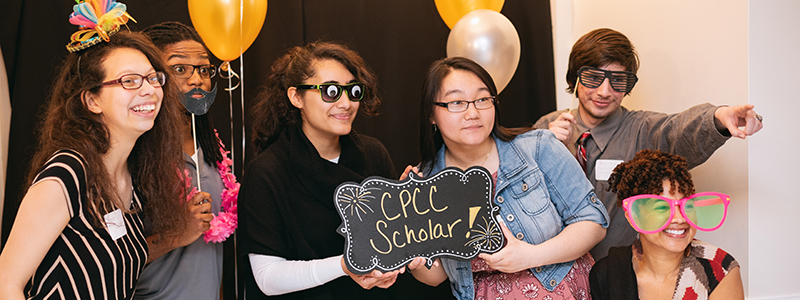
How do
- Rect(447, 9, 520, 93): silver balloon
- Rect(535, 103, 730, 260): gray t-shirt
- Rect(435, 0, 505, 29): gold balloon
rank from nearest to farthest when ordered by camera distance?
Rect(535, 103, 730, 260): gray t-shirt
Rect(447, 9, 520, 93): silver balloon
Rect(435, 0, 505, 29): gold balloon

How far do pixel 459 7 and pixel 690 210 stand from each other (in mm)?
1586

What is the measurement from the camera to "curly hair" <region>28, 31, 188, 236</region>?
4.80ft

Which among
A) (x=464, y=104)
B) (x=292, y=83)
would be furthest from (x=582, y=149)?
(x=292, y=83)

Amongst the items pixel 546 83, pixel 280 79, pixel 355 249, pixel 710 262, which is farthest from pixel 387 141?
pixel 710 262

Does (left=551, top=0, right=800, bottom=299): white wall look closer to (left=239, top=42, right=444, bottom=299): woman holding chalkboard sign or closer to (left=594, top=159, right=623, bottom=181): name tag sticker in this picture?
(left=594, top=159, right=623, bottom=181): name tag sticker

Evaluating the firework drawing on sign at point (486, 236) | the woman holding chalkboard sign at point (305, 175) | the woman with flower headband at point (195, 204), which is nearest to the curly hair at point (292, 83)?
the woman holding chalkboard sign at point (305, 175)

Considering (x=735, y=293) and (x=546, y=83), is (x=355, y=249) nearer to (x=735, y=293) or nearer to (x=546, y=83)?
(x=735, y=293)

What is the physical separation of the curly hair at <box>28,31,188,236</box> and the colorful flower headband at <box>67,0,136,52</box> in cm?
2

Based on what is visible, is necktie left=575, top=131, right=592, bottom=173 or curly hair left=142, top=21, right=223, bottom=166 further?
necktie left=575, top=131, right=592, bottom=173

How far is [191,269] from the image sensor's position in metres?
1.92

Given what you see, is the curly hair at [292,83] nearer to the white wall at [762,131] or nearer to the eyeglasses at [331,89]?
the eyeglasses at [331,89]

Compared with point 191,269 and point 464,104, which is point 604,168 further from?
point 191,269

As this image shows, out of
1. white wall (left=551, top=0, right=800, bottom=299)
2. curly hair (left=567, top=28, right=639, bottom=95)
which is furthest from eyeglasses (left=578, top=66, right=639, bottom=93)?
white wall (left=551, top=0, right=800, bottom=299)

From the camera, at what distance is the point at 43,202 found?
4.30 feet
